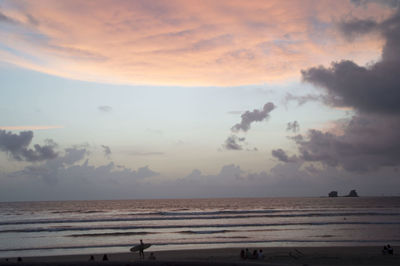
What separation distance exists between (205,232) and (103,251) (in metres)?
16.2

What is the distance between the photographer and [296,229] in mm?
Result: 45562

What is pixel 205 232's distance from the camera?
45.0 meters

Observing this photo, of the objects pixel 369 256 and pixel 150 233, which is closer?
pixel 369 256

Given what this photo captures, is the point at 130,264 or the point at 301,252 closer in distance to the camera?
the point at 130,264

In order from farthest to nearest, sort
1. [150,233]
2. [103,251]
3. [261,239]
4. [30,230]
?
1. [30,230]
2. [150,233]
3. [261,239]
4. [103,251]

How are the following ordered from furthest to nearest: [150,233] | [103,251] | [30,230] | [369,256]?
1. [30,230]
2. [150,233]
3. [103,251]
4. [369,256]

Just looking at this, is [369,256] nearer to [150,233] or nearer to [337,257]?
[337,257]

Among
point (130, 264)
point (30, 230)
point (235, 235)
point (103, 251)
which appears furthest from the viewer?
point (30, 230)

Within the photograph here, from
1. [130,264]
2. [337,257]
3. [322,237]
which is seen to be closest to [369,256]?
[337,257]

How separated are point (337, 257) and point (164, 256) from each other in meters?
12.7

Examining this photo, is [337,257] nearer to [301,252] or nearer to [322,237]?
[301,252]

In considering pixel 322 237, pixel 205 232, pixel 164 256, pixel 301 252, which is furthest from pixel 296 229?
pixel 164 256

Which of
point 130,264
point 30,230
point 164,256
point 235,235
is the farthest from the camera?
point 30,230

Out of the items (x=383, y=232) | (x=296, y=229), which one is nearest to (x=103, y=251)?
(x=296, y=229)
